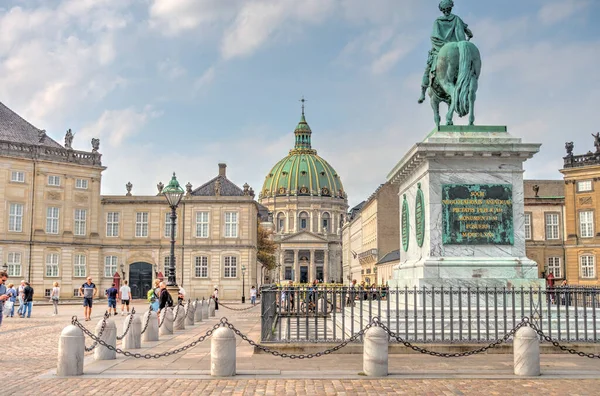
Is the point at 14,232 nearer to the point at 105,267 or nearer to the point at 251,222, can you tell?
the point at 105,267

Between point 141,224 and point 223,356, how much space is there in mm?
52882

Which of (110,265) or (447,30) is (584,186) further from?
(447,30)

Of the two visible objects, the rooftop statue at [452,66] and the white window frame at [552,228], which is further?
the white window frame at [552,228]

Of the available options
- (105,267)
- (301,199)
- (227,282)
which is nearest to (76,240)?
(105,267)

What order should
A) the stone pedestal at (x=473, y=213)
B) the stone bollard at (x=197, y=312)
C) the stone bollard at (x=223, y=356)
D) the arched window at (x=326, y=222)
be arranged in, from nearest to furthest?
the stone bollard at (x=223, y=356) → the stone pedestal at (x=473, y=213) → the stone bollard at (x=197, y=312) → the arched window at (x=326, y=222)

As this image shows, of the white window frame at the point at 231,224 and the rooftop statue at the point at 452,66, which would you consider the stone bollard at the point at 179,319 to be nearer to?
the rooftop statue at the point at 452,66

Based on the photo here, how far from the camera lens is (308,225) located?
194 m

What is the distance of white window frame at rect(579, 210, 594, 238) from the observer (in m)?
62.9

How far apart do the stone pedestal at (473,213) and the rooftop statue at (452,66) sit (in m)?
1.34

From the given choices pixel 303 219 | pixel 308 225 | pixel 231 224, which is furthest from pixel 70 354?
pixel 308 225

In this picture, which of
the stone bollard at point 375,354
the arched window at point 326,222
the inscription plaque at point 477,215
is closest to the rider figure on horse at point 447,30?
the inscription plaque at point 477,215

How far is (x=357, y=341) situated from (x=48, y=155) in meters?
48.5

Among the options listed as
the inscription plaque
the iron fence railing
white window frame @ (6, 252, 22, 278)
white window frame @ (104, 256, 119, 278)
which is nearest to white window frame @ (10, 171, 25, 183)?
white window frame @ (6, 252, 22, 278)

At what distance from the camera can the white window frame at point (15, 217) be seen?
56.7 m
